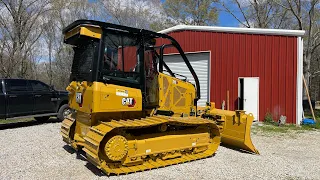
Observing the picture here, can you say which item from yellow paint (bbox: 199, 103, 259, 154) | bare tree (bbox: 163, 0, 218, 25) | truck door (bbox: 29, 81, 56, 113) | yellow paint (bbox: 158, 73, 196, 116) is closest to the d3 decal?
yellow paint (bbox: 158, 73, 196, 116)

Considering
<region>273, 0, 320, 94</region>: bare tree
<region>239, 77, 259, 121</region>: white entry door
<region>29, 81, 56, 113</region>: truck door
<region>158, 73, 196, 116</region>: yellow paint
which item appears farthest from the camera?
<region>273, 0, 320, 94</region>: bare tree

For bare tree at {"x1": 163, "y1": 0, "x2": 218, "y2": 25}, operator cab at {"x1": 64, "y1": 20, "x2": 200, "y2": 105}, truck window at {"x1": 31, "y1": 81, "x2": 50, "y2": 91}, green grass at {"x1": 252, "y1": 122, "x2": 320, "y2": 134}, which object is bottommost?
green grass at {"x1": 252, "y1": 122, "x2": 320, "y2": 134}

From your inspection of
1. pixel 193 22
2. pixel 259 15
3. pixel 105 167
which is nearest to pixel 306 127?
pixel 105 167

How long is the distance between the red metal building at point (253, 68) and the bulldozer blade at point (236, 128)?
4.79 metres

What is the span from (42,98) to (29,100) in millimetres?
544

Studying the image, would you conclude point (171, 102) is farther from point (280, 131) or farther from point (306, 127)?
point (306, 127)

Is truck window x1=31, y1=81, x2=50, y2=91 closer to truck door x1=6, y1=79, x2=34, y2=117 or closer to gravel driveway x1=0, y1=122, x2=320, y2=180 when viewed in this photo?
truck door x1=6, y1=79, x2=34, y2=117

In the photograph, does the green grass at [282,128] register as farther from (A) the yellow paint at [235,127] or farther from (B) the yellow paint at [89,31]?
(B) the yellow paint at [89,31]

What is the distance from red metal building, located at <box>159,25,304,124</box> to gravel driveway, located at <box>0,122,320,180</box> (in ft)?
10.8

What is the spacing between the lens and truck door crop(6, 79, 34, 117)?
10.5 meters

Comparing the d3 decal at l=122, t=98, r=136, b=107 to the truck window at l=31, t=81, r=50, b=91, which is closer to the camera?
the d3 decal at l=122, t=98, r=136, b=107

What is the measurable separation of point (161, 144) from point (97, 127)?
136cm

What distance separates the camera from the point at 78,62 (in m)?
6.11

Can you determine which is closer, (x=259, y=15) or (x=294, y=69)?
(x=294, y=69)
